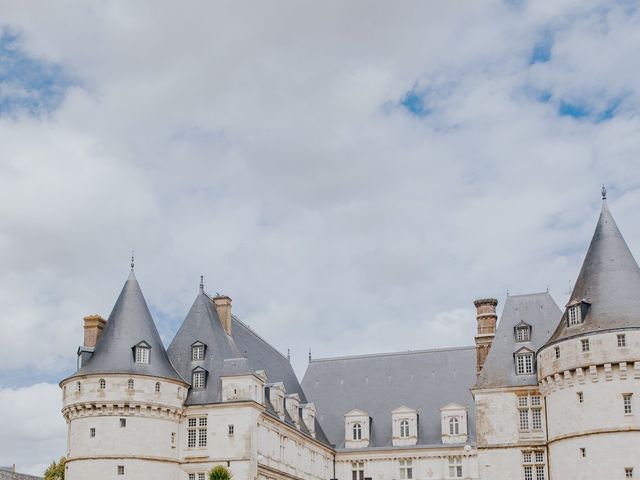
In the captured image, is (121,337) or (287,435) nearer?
(121,337)

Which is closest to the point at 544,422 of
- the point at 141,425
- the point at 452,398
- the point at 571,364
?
the point at 571,364

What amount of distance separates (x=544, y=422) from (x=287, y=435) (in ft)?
45.2

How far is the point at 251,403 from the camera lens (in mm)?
45406

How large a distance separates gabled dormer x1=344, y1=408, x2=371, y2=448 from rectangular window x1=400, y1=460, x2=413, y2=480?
266 cm

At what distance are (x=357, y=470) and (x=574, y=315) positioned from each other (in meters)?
19.5

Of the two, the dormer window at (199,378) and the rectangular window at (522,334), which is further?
the rectangular window at (522,334)

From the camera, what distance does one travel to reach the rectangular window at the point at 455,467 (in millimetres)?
54400

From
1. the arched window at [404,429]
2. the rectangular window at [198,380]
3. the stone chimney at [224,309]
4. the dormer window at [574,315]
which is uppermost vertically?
the stone chimney at [224,309]


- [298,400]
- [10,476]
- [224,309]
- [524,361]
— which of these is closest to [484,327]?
[524,361]

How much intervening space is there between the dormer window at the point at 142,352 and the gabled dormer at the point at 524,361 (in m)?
18.7

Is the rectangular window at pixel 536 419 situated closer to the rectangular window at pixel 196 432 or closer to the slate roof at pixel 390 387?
the slate roof at pixel 390 387

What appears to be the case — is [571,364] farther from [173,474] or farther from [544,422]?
[173,474]

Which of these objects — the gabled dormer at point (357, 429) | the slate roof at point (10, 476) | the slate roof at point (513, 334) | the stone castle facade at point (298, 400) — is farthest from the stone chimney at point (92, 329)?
the slate roof at point (513, 334)

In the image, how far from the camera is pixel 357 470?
5688 centimetres
